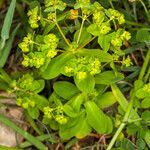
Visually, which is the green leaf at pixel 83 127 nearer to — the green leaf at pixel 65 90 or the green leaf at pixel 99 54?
the green leaf at pixel 65 90

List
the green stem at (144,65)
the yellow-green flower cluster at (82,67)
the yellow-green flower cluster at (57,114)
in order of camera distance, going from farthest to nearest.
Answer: the green stem at (144,65) → the yellow-green flower cluster at (57,114) → the yellow-green flower cluster at (82,67)

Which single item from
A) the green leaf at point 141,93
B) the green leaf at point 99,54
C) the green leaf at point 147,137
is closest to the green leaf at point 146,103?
the green leaf at point 141,93

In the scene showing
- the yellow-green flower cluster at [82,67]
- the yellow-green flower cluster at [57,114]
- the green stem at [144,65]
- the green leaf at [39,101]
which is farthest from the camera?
the green stem at [144,65]

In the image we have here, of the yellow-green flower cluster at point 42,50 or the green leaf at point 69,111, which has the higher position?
the yellow-green flower cluster at point 42,50

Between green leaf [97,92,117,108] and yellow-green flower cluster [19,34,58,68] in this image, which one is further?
green leaf [97,92,117,108]

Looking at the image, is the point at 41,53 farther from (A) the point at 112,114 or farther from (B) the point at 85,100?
(A) the point at 112,114

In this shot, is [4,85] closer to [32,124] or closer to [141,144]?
[32,124]

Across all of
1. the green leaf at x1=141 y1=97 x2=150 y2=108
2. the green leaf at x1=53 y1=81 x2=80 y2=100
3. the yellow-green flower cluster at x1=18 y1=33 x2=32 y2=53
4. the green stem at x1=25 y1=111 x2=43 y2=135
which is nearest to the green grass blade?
the green stem at x1=25 y1=111 x2=43 y2=135

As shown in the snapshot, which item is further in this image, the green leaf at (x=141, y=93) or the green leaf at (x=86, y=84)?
the green leaf at (x=141, y=93)

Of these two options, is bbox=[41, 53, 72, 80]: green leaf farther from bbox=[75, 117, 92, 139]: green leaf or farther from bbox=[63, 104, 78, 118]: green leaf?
bbox=[75, 117, 92, 139]: green leaf
